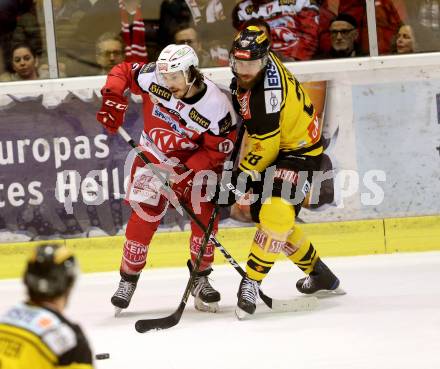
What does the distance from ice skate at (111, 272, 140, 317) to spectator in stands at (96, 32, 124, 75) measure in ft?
5.16

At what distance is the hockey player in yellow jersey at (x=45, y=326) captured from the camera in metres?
2.04

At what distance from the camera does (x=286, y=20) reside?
5.64 m

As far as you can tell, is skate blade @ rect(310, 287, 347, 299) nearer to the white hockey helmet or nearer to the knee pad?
the knee pad

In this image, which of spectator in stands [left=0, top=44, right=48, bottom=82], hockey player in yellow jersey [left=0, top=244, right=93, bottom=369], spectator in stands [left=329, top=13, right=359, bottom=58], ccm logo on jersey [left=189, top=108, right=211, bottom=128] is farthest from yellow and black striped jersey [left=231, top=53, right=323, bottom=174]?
hockey player in yellow jersey [left=0, top=244, right=93, bottom=369]

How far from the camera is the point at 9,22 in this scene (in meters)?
5.63

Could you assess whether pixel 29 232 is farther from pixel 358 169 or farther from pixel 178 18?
pixel 358 169

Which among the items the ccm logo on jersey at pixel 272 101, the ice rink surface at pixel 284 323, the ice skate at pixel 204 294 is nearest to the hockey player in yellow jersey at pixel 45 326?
the ice rink surface at pixel 284 323

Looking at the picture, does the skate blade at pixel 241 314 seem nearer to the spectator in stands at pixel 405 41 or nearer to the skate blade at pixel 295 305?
the skate blade at pixel 295 305

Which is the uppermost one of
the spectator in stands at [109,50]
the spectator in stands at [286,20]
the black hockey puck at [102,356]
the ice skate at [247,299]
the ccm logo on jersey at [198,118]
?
the spectator in stands at [286,20]

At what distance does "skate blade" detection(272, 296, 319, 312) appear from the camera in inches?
172

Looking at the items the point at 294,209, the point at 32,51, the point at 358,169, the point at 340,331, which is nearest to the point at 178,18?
the point at 32,51

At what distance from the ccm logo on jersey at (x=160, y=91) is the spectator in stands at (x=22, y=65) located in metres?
1.40

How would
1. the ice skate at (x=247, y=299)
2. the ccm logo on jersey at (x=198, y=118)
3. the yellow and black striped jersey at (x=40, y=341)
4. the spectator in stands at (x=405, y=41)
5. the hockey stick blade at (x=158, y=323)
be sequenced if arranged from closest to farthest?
the yellow and black striped jersey at (x=40, y=341) < the hockey stick blade at (x=158, y=323) < the ice skate at (x=247, y=299) < the ccm logo on jersey at (x=198, y=118) < the spectator in stands at (x=405, y=41)

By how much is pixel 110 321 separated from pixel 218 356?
94cm
